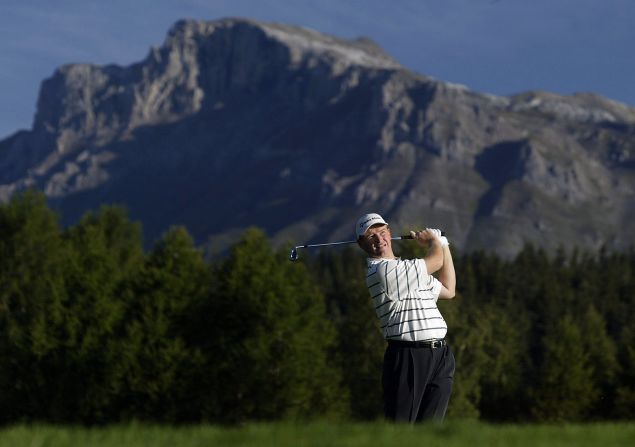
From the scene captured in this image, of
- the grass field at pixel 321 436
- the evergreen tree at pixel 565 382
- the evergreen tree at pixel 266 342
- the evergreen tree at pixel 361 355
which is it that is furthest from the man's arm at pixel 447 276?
the evergreen tree at pixel 565 382

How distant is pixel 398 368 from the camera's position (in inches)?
530

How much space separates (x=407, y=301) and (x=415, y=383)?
102cm

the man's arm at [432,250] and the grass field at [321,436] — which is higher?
the man's arm at [432,250]

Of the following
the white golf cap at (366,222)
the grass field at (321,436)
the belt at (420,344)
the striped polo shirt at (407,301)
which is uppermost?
the white golf cap at (366,222)

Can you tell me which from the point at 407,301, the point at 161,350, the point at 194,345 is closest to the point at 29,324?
the point at 161,350

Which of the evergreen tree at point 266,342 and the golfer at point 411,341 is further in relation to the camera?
the evergreen tree at point 266,342

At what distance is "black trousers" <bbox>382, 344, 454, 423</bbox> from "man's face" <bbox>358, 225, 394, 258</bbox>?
1.24 m

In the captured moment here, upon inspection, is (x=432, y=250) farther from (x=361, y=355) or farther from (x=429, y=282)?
(x=361, y=355)

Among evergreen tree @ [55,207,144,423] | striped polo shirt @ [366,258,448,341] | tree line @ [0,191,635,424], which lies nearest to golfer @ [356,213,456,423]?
striped polo shirt @ [366,258,448,341]

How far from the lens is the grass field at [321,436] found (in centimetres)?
904

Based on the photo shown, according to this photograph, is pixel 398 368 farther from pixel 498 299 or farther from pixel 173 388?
pixel 498 299

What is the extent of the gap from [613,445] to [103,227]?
89.4 meters

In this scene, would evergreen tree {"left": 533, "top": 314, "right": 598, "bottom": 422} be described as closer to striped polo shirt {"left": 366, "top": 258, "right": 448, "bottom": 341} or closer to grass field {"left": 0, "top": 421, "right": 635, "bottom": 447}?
striped polo shirt {"left": 366, "top": 258, "right": 448, "bottom": 341}

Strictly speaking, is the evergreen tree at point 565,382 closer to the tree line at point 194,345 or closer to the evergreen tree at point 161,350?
the tree line at point 194,345
